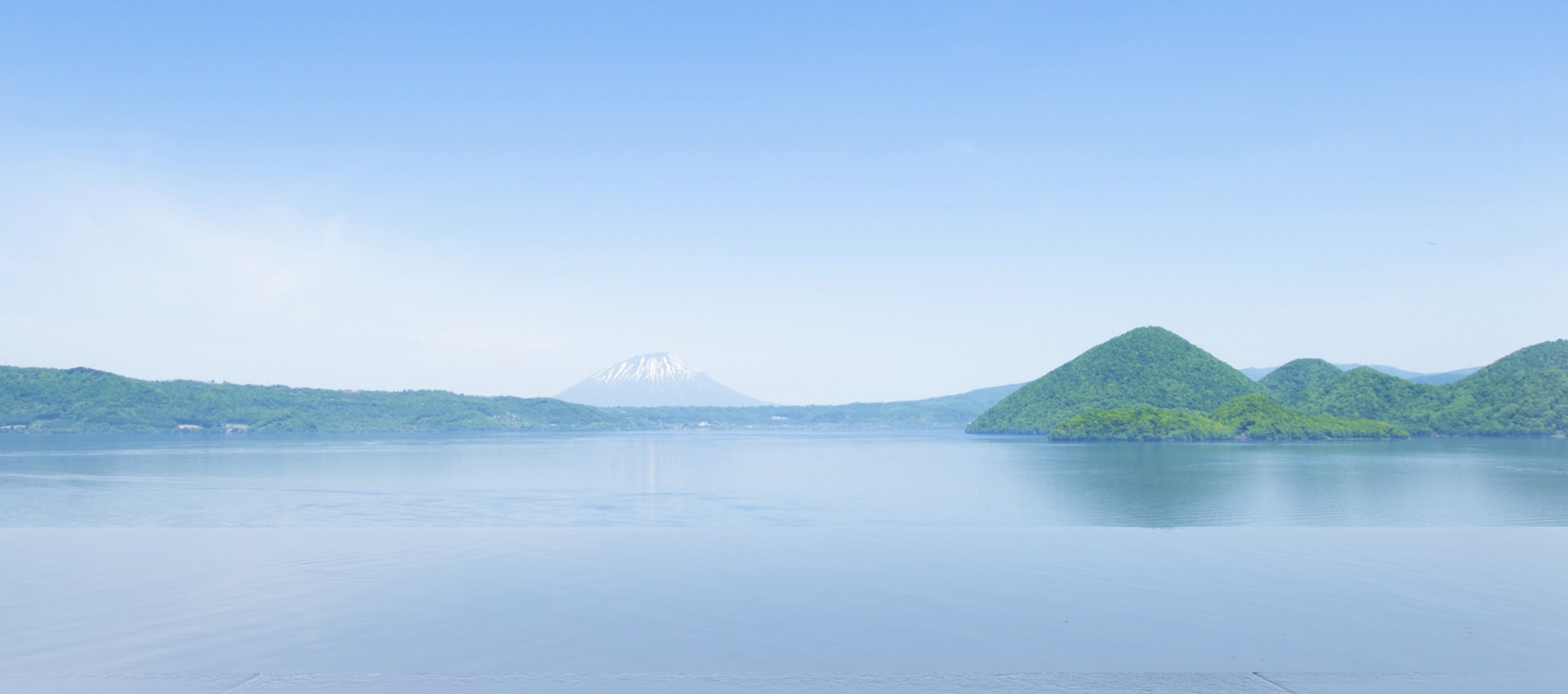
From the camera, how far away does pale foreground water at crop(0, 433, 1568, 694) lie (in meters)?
11.7

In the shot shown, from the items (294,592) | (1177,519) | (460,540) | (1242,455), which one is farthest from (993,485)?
(1242,455)

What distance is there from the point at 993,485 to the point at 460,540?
104ft

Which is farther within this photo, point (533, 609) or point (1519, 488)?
point (1519, 488)

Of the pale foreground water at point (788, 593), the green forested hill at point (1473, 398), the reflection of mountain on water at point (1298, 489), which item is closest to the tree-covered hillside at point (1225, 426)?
the green forested hill at point (1473, 398)

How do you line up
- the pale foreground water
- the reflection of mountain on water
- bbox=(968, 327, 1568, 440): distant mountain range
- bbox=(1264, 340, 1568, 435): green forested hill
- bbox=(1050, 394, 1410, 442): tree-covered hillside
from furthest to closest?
bbox=(1264, 340, 1568, 435): green forested hill → bbox=(968, 327, 1568, 440): distant mountain range → bbox=(1050, 394, 1410, 442): tree-covered hillside → the reflection of mountain on water → the pale foreground water

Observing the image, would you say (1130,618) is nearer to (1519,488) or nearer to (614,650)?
(614,650)

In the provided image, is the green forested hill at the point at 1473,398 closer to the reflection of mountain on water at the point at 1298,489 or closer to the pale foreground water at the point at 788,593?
the reflection of mountain on water at the point at 1298,489

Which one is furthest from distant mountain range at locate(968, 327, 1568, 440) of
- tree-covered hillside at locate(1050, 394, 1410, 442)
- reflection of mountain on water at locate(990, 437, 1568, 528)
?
reflection of mountain on water at locate(990, 437, 1568, 528)

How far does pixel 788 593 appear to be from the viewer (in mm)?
17625

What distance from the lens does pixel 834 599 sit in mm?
16906

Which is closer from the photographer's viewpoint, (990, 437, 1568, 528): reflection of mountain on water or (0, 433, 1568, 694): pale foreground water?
(0, 433, 1568, 694): pale foreground water

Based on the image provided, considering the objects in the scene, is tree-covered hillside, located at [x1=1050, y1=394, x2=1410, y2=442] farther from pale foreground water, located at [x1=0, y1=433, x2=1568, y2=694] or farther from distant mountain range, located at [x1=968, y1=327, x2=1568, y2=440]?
pale foreground water, located at [x1=0, y1=433, x2=1568, y2=694]

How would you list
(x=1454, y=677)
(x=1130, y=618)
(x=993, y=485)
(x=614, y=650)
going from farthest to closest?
(x=993, y=485), (x=1130, y=618), (x=614, y=650), (x=1454, y=677)

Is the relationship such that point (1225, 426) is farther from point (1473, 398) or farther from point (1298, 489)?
point (1298, 489)
